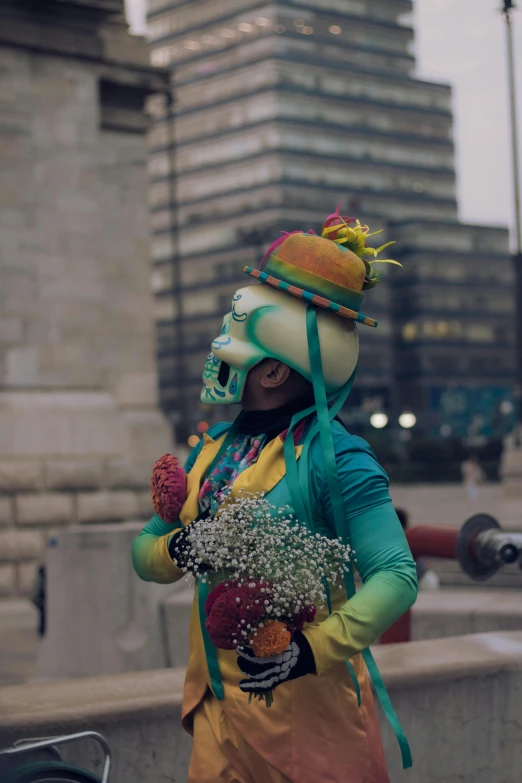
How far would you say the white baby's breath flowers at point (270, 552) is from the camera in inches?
115

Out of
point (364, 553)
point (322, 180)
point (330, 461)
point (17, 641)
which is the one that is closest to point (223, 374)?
point (330, 461)

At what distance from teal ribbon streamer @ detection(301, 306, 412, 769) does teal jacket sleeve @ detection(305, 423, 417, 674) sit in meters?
0.03

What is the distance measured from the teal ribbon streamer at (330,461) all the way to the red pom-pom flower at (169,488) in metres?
0.45

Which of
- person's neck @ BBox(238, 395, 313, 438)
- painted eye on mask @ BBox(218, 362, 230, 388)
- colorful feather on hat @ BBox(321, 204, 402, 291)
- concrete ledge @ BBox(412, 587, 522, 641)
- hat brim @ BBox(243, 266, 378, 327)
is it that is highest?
colorful feather on hat @ BBox(321, 204, 402, 291)

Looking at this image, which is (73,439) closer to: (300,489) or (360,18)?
(300,489)

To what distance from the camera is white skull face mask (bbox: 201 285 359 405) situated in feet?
11.2

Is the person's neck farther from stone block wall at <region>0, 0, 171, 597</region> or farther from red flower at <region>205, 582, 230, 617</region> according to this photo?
stone block wall at <region>0, 0, 171, 597</region>

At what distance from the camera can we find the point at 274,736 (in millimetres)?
3223

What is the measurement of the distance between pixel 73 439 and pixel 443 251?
94330mm

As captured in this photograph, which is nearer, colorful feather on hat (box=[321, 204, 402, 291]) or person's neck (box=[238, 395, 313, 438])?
person's neck (box=[238, 395, 313, 438])

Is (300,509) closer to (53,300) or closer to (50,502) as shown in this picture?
(50,502)

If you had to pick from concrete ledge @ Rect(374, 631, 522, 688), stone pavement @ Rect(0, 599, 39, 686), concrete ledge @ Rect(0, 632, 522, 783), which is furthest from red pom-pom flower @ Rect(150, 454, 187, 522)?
stone pavement @ Rect(0, 599, 39, 686)

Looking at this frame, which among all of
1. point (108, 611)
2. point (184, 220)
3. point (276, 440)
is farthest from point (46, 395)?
point (184, 220)

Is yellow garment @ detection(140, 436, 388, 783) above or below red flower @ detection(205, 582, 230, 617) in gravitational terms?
below
